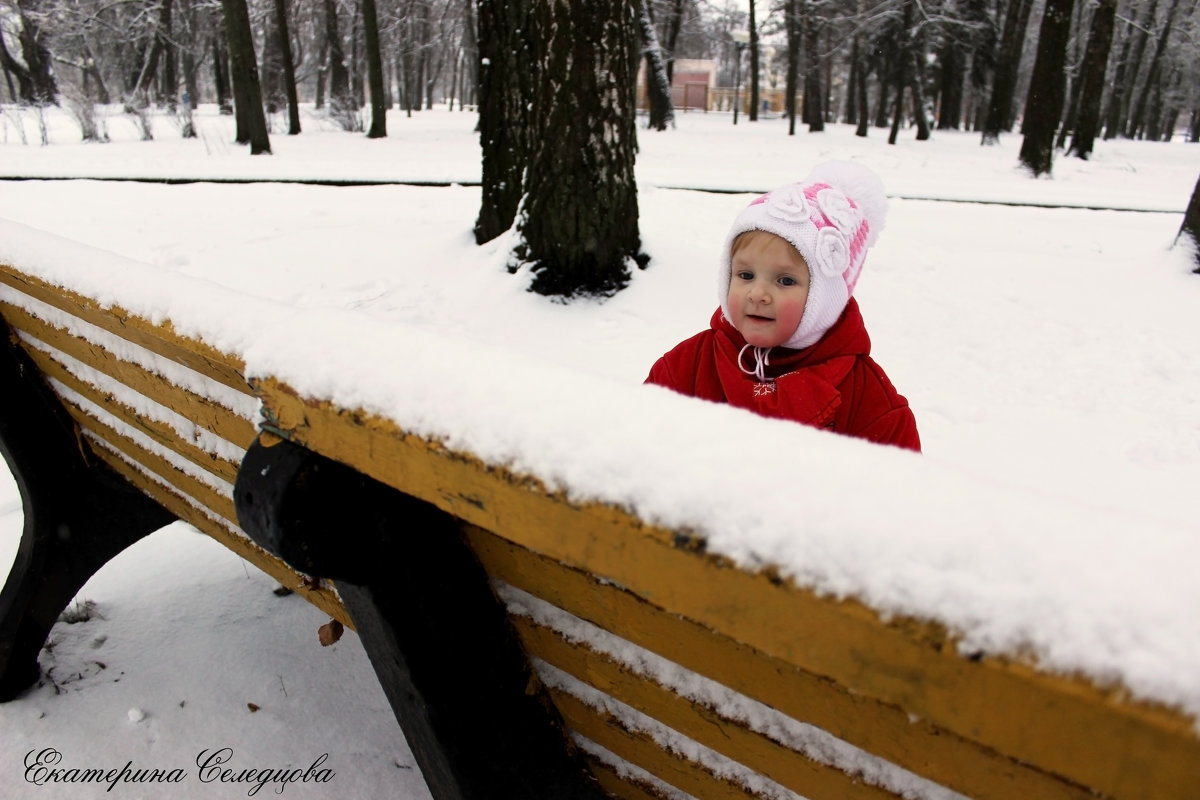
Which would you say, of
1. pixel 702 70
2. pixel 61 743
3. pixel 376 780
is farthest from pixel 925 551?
pixel 702 70

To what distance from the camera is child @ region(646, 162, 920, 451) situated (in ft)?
5.72

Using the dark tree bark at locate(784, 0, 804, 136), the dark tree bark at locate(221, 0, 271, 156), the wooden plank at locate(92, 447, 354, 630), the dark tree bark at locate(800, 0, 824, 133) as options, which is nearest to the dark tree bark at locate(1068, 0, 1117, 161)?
the dark tree bark at locate(800, 0, 824, 133)

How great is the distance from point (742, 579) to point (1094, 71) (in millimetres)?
17287

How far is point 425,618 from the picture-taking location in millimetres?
1061

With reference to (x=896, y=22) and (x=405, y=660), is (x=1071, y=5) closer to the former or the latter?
(x=405, y=660)

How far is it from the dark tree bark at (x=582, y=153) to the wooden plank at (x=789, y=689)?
391 centimetres

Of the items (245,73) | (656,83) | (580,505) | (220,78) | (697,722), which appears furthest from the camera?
(220,78)

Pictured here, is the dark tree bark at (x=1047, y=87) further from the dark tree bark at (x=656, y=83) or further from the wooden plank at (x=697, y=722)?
the wooden plank at (x=697, y=722)

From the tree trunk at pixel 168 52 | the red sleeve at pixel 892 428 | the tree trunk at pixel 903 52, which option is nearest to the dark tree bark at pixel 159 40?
the tree trunk at pixel 168 52

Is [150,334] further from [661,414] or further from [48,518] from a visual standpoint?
[48,518]

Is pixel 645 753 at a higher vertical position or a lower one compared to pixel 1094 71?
lower

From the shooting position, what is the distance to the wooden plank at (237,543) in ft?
5.34

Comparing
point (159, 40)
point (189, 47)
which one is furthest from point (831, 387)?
point (189, 47)

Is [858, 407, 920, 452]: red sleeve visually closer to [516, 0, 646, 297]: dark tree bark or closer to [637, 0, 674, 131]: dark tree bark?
[516, 0, 646, 297]: dark tree bark
